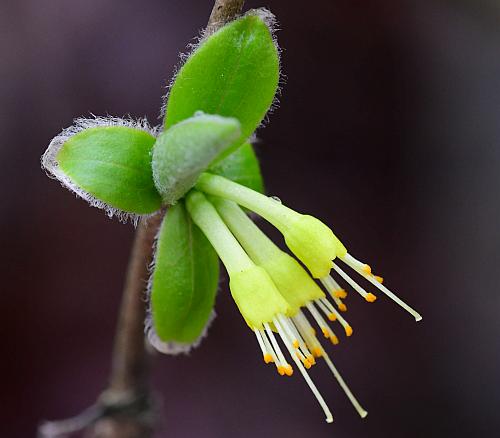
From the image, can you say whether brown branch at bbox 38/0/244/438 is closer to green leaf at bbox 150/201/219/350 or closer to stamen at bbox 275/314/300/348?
green leaf at bbox 150/201/219/350

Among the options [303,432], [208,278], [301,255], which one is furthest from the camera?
[303,432]

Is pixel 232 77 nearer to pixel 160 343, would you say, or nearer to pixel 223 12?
pixel 223 12

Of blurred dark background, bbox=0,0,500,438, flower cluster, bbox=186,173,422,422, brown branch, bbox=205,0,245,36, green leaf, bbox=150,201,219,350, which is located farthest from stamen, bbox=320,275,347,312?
blurred dark background, bbox=0,0,500,438

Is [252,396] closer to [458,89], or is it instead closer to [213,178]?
[458,89]

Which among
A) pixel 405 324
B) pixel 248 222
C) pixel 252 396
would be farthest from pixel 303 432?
pixel 248 222

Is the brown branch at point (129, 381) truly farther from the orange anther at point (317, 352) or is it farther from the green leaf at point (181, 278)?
the orange anther at point (317, 352)

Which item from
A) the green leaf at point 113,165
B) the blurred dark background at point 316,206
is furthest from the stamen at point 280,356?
the blurred dark background at point 316,206

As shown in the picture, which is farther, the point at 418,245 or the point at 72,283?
the point at 418,245
